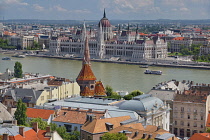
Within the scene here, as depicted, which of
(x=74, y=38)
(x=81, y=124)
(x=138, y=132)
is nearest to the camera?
(x=138, y=132)

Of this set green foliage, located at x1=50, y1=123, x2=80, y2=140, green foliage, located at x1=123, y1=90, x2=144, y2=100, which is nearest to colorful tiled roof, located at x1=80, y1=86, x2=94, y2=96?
green foliage, located at x1=123, y1=90, x2=144, y2=100

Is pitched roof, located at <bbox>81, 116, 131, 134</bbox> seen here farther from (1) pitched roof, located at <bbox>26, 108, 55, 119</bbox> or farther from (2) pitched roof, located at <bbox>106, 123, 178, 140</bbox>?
(1) pitched roof, located at <bbox>26, 108, 55, 119</bbox>

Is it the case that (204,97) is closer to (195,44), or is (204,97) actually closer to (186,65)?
(186,65)

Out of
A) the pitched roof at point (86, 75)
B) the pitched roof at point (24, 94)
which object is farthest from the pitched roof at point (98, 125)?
the pitched roof at point (86, 75)

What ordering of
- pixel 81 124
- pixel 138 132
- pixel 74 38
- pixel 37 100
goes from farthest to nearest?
pixel 74 38
pixel 37 100
pixel 81 124
pixel 138 132

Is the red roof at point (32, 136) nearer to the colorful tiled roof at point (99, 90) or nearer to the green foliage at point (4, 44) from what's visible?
the colorful tiled roof at point (99, 90)

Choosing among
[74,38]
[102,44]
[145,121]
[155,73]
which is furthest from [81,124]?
[74,38]
